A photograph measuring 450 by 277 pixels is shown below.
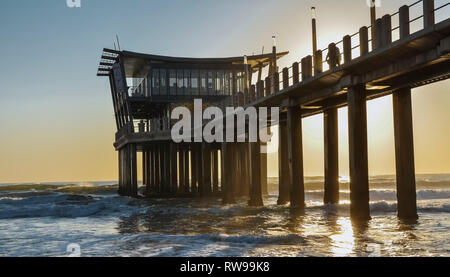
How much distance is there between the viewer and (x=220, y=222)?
23.7m

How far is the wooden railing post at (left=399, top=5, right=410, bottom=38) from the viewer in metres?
16.8

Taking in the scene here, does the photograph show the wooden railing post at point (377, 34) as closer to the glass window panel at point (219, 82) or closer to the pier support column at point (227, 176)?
the pier support column at point (227, 176)

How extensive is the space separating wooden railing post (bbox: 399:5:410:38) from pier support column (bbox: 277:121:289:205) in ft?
56.0

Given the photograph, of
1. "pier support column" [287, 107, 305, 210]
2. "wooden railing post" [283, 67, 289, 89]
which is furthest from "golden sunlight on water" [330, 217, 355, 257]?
"wooden railing post" [283, 67, 289, 89]

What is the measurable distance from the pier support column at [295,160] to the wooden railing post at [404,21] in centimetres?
1025

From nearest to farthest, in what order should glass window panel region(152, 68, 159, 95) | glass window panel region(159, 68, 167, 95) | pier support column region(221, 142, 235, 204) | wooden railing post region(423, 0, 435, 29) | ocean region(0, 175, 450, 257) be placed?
ocean region(0, 175, 450, 257), wooden railing post region(423, 0, 435, 29), pier support column region(221, 142, 235, 204), glass window panel region(152, 68, 159, 95), glass window panel region(159, 68, 167, 95)

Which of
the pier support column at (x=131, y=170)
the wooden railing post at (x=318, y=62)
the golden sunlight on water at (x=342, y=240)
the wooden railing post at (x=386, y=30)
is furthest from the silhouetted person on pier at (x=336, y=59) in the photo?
the pier support column at (x=131, y=170)

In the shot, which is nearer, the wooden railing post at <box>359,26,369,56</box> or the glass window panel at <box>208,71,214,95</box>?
the wooden railing post at <box>359,26,369,56</box>

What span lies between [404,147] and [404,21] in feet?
17.4

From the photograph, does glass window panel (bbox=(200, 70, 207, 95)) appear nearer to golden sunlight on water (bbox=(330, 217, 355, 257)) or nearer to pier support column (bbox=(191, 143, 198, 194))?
pier support column (bbox=(191, 143, 198, 194))

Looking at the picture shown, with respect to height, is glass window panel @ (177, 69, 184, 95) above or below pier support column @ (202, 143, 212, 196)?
above

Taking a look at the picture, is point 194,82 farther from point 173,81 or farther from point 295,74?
point 295,74

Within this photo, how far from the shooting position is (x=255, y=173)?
1252 inches
